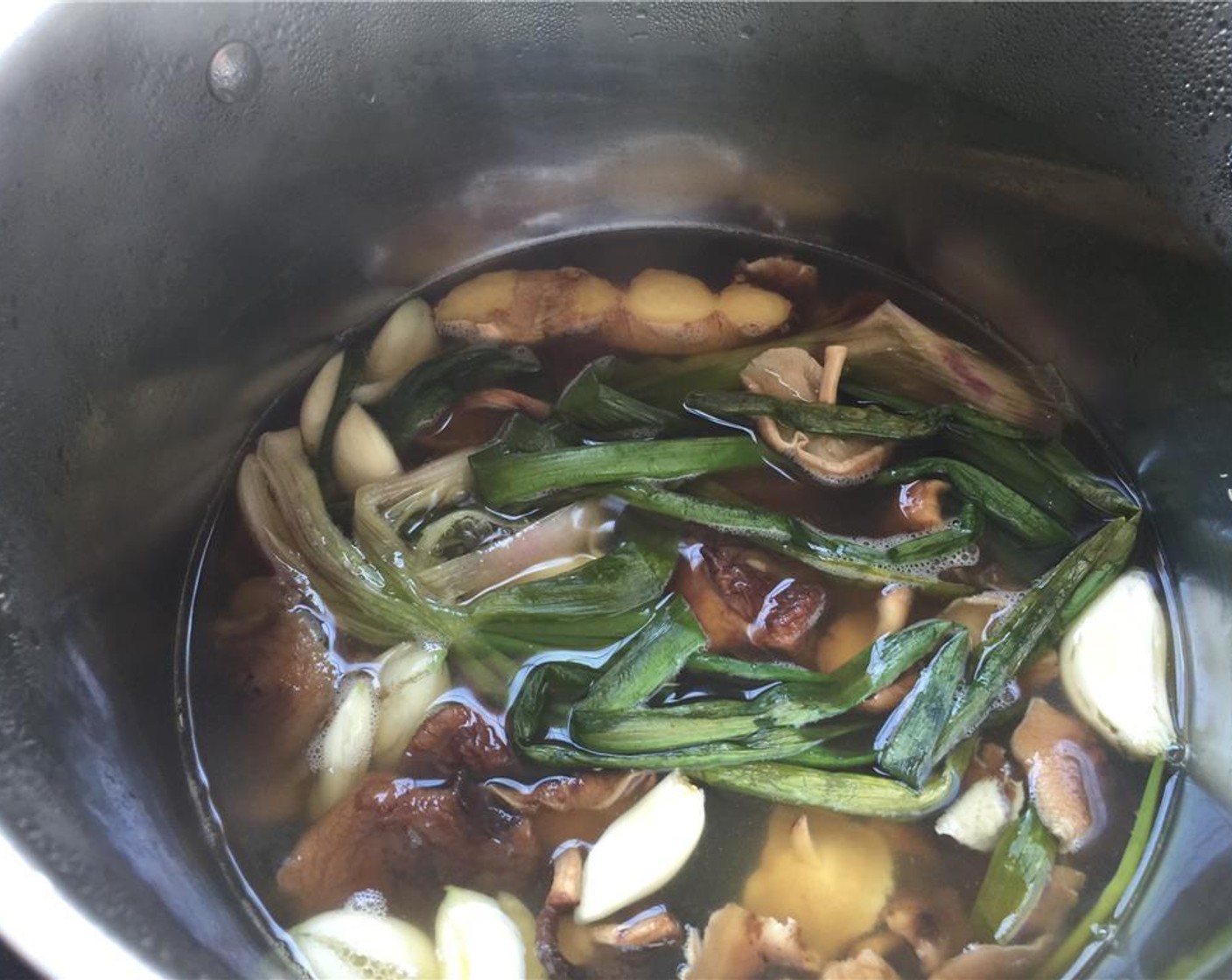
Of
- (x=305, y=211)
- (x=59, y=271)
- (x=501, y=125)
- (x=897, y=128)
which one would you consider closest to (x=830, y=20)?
(x=897, y=128)

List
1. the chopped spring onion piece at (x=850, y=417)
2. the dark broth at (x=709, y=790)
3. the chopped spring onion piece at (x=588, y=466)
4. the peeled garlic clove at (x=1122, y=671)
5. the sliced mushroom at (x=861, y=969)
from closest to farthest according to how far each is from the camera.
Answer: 1. the sliced mushroom at (x=861, y=969)
2. the dark broth at (x=709, y=790)
3. the peeled garlic clove at (x=1122, y=671)
4. the chopped spring onion piece at (x=588, y=466)
5. the chopped spring onion piece at (x=850, y=417)

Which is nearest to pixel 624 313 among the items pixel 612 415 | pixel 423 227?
pixel 612 415

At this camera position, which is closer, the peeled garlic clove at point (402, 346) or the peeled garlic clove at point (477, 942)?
the peeled garlic clove at point (477, 942)

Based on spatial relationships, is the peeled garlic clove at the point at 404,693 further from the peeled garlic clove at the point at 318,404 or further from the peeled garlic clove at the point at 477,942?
the peeled garlic clove at the point at 318,404

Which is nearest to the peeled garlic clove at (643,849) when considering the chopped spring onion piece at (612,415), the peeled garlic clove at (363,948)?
the peeled garlic clove at (363,948)

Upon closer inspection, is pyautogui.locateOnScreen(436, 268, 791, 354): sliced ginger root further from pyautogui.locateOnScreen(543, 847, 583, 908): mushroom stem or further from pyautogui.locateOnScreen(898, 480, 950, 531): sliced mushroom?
pyautogui.locateOnScreen(543, 847, 583, 908): mushroom stem

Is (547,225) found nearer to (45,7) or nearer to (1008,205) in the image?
(1008,205)

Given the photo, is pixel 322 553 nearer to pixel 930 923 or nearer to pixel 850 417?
pixel 850 417
